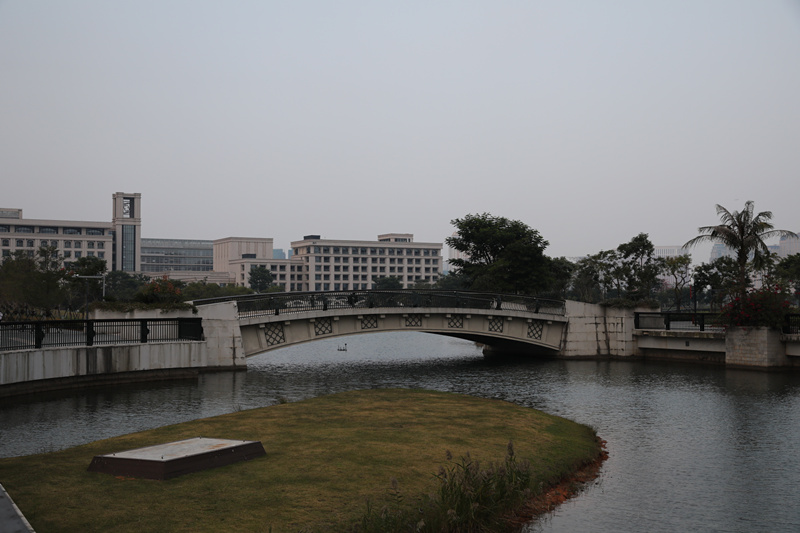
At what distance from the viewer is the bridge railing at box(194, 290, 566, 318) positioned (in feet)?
145

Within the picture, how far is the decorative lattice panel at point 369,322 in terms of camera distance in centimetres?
4800

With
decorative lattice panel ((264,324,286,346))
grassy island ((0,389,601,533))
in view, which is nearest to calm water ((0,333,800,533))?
grassy island ((0,389,601,533))

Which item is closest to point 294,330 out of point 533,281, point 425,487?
point 425,487

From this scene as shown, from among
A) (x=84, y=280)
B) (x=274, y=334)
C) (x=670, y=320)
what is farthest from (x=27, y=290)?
(x=670, y=320)

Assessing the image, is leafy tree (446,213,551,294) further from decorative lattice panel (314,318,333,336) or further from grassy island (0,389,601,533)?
grassy island (0,389,601,533)

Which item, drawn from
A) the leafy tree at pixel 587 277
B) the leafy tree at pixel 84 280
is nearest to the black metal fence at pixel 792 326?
the leafy tree at pixel 587 277

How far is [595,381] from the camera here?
38.8m

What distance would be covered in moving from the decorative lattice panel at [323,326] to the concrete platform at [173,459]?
1187 inches

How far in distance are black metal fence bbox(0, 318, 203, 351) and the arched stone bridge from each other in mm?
2192

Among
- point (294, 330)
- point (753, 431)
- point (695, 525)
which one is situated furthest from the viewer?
point (294, 330)

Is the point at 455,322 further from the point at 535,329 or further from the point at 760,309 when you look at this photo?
the point at 760,309

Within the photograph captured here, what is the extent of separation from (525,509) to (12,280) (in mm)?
63081

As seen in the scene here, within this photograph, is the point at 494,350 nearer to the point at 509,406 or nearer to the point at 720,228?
the point at 720,228

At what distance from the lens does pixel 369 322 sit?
48.4 meters
